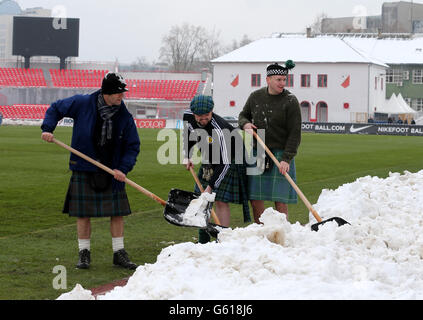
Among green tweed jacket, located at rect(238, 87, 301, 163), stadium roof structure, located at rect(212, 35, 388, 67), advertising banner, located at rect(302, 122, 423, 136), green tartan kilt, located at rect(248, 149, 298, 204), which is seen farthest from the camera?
stadium roof structure, located at rect(212, 35, 388, 67)

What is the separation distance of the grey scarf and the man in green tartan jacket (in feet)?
5.93

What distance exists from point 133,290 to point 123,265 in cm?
267

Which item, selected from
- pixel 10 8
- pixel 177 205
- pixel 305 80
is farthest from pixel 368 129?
pixel 10 8

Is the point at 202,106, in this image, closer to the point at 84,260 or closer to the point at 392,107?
the point at 84,260

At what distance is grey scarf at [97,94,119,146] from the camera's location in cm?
807

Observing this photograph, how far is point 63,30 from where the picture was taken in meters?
77.1

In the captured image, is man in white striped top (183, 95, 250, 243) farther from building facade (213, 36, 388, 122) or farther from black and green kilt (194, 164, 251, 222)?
building facade (213, 36, 388, 122)

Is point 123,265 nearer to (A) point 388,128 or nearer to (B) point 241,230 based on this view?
(B) point 241,230

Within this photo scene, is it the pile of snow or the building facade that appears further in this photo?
the building facade

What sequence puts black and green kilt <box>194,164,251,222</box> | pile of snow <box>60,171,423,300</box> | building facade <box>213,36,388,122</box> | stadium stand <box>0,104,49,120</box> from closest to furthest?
1. pile of snow <box>60,171,423,300</box>
2. black and green kilt <box>194,164,251,222</box>
3. stadium stand <box>0,104,49,120</box>
4. building facade <box>213,36,388,122</box>

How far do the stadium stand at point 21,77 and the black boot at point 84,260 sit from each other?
6822cm

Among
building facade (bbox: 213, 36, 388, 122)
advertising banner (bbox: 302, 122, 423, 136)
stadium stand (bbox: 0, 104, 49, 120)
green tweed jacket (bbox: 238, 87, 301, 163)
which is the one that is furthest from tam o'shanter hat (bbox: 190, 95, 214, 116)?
building facade (bbox: 213, 36, 388, 122)

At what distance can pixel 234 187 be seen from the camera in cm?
904

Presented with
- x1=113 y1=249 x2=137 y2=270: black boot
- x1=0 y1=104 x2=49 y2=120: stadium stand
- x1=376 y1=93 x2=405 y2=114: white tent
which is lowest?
x1=113 y1=249 x2=137 y2=270: black boot
